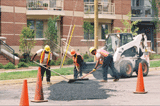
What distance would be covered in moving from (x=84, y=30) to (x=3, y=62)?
9393 mm

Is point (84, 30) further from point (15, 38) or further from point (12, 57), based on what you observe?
point (12, 57)

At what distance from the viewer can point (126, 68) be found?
1427 cm

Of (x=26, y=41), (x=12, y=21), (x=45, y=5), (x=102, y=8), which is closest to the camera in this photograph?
(x=26, y=41)

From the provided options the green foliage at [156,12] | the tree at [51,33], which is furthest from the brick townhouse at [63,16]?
the tree at [51,33]

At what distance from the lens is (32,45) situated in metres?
24.8

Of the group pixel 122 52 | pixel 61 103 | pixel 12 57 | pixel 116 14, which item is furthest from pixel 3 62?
pixel 61 103

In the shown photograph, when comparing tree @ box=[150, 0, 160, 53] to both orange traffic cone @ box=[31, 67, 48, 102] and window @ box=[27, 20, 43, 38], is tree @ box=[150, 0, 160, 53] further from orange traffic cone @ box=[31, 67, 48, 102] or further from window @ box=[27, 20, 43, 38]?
orange traffic cone @ box=[31, 67, 48, 102]

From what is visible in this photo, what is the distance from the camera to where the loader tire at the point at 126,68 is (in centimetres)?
1414

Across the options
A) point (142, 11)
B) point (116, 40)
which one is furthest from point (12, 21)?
point (142, 11)

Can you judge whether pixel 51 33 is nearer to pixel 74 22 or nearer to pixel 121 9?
pixel 74 22

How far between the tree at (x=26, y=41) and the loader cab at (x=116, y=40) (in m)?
9.70

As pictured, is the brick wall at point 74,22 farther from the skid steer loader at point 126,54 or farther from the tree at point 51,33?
the skid steer loader at point 126,54

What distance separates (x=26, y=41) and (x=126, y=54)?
11617 millimetres

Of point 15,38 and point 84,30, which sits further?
point 84,30
